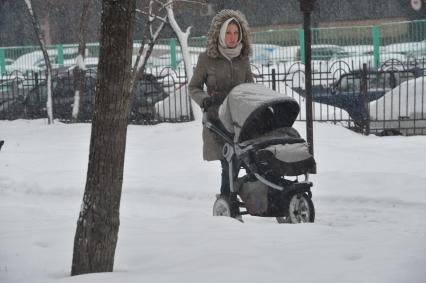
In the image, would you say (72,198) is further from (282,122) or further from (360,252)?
(360,252)

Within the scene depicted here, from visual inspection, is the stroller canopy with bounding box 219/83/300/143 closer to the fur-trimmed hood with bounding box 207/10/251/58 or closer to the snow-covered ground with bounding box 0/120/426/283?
the fur-trimmed hood with bounding box 207/10/251/58

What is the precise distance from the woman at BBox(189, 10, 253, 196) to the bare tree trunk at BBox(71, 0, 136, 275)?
2496mm

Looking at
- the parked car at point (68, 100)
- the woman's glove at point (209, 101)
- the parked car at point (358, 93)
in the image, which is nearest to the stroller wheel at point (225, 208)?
the woman's glove at point (209, 101)

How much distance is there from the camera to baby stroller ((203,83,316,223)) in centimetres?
721

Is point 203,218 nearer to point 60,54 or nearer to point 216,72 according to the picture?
point 216,72

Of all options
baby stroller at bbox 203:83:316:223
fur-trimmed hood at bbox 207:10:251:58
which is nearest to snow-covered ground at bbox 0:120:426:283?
baby stroller at bbox 203:83:316:223

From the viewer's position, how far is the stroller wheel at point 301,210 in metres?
7.49

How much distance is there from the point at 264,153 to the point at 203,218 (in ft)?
2.40

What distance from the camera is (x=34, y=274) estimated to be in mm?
5352

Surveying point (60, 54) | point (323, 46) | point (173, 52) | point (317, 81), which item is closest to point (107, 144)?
point (317, 81)

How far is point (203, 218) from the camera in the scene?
Answer: 279 inches

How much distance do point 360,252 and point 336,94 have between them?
1216cm

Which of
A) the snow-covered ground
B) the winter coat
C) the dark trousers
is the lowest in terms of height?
the snow-covered ground

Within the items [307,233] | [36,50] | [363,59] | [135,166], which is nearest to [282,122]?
[307,233]
